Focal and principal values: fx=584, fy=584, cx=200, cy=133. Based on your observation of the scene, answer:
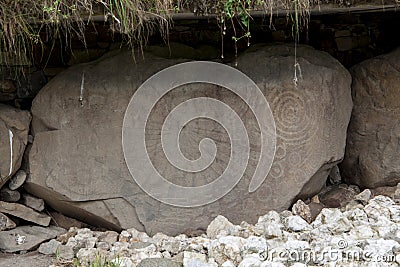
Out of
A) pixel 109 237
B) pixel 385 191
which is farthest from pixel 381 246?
pixel 109 237

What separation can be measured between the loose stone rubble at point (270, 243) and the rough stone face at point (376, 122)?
0.19 meters

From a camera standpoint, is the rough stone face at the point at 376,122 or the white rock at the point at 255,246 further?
the rough stone face at the point at 376,122

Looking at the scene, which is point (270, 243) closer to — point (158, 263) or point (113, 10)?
point (158, 263)

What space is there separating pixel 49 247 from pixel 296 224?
1.25 m

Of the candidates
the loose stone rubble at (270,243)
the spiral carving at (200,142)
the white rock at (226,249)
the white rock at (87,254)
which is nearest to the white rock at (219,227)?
the loose stone rubble at (270,243)

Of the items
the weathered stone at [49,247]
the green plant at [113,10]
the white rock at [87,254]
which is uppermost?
Answer: the green plant at [113,10]

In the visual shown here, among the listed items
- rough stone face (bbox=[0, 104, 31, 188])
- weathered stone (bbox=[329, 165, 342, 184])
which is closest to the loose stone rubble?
weathered stone (bbox=[329, 165, 342, 184])

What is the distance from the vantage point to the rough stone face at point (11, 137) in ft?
9.96

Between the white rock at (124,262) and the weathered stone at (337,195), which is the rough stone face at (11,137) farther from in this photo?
the weathered stone at (337,195)

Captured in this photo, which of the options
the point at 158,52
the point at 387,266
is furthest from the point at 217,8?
the point at 387,266

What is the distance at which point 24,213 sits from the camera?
10.2 ft

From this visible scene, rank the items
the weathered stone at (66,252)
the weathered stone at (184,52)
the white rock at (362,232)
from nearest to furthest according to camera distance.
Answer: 1. the white rock at (362,232)
2. the weathered stone at (66,252)
3. the weathered stone at (184,52)

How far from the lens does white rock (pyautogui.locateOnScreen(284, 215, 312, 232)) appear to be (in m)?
2.90

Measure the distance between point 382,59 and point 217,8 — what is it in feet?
4.06
